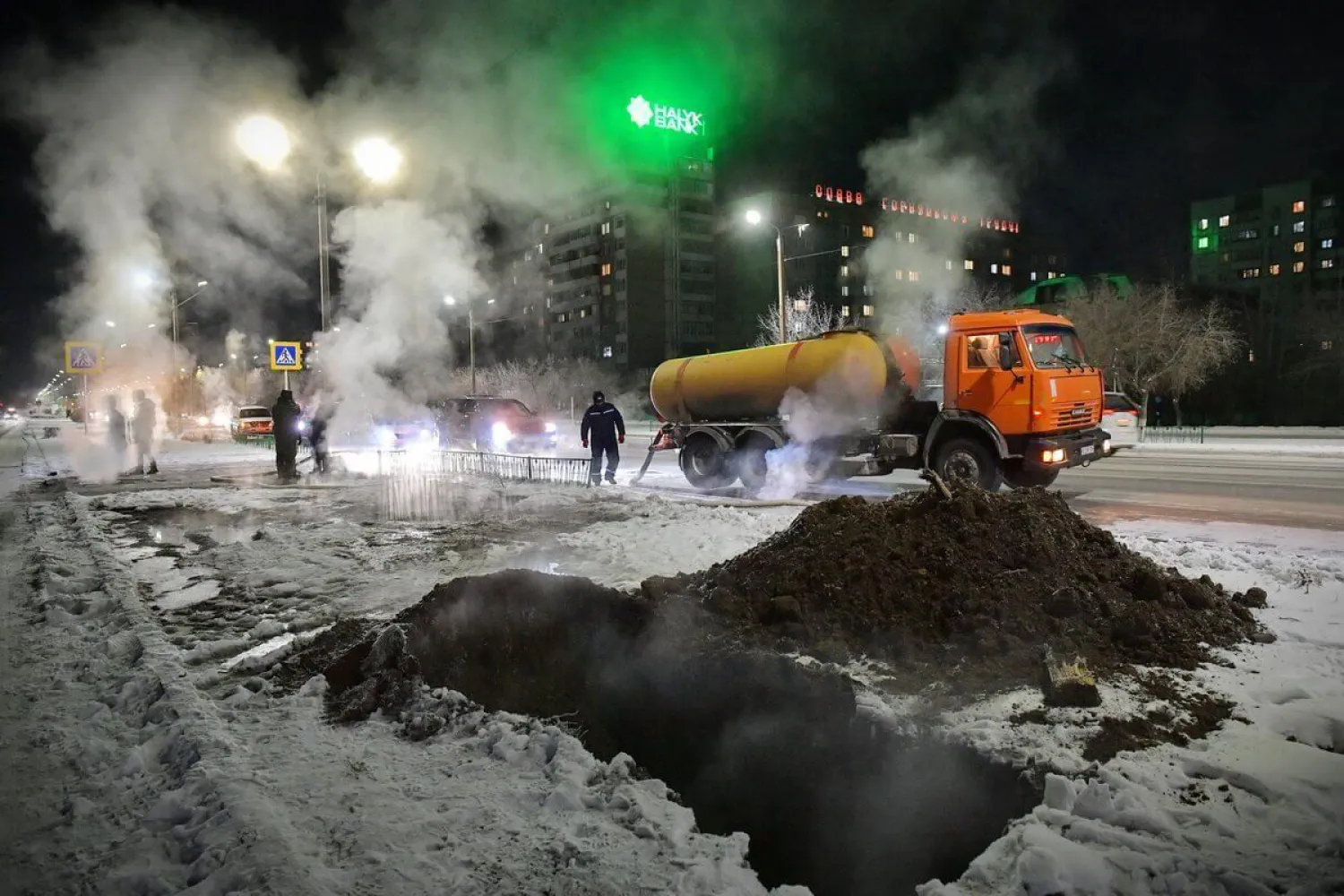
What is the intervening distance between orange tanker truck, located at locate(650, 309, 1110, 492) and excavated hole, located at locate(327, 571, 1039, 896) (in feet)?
25.6

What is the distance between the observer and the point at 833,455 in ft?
44.2

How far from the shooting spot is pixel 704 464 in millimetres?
15219

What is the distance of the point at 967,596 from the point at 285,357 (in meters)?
17.3

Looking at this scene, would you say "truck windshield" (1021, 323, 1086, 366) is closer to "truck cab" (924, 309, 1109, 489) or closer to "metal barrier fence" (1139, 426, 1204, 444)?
"truck cab" (924, 309, 1109, 489)

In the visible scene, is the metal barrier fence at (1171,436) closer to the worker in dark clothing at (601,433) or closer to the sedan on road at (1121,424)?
the sedan on road at (1121,424)

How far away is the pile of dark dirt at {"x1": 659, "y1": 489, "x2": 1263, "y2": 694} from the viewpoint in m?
4.92

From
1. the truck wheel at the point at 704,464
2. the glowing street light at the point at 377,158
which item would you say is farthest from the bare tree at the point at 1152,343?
the glowing street light at the point at 377,158

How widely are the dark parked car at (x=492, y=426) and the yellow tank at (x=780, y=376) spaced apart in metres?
9.85

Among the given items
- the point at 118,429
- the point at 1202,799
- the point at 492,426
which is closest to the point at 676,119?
the point at 492,426

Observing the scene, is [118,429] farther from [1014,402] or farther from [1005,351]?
[1014,402]

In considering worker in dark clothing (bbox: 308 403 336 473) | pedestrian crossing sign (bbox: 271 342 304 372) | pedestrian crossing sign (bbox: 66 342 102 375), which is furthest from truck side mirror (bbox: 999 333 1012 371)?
pedestrian crossing sign (bbox: 66 342 102 375)

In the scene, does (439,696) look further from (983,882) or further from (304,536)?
(304,536)

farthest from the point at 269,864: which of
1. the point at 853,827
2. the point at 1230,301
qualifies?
the point at 1230,301

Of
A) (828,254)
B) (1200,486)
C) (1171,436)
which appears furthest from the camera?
(828,254)
